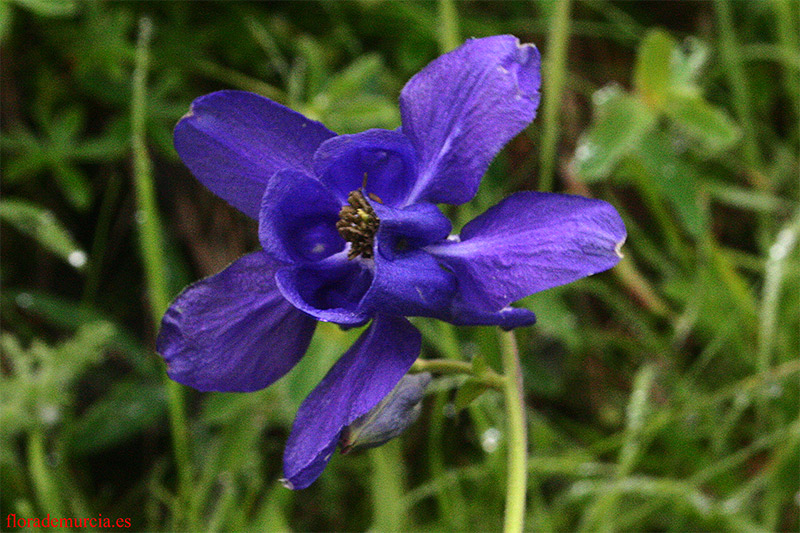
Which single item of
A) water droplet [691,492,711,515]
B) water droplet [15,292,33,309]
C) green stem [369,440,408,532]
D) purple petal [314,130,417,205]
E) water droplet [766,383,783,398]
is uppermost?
purple petal [314,130,417,205]

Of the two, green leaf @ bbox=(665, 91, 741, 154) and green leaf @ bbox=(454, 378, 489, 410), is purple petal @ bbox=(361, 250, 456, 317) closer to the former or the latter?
green leaf @ bbox=(454, 378, 489, 410)

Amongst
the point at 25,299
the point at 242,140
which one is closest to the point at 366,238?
the point at 242,140

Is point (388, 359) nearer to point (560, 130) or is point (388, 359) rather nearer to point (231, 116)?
point (231, 116)

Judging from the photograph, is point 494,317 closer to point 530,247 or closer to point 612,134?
point 530,247

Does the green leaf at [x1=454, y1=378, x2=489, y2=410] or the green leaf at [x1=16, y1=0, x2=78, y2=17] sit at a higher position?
the green leaf at [x1=16, y1=0, x2=78, y2=17]

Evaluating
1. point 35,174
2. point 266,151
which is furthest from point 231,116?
point 35,174

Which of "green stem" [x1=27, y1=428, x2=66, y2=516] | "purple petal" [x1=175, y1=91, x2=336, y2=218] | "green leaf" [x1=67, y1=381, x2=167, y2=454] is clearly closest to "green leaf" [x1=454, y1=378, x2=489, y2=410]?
"purple petal" [x1=175, y1=91, x2=336, y2=218]

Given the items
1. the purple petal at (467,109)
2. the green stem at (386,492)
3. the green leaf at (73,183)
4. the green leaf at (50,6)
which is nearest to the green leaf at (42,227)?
the green leaf at (73,183)
